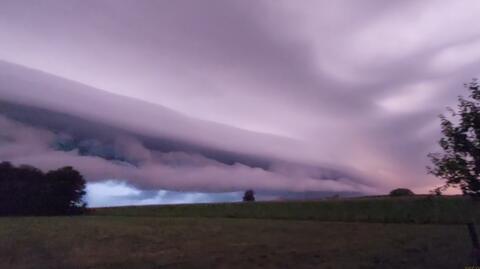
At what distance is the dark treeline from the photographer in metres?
106

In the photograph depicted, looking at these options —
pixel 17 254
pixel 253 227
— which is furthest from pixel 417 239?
pixel 17 254

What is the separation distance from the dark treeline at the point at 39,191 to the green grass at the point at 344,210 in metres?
9.07

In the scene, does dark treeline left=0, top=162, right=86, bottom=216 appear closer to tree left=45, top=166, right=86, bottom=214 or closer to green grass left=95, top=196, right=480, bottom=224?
tree left=45, top=166, right=86, bottom=214

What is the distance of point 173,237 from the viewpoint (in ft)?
187

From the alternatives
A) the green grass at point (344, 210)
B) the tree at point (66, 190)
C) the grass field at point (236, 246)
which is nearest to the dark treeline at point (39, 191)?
the tree at point (66, 190)

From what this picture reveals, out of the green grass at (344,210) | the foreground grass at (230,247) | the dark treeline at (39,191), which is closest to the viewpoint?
the foreground grass at (230,247)

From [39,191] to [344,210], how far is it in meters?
66.9

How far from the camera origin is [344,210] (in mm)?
95375

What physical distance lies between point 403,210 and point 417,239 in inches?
1391

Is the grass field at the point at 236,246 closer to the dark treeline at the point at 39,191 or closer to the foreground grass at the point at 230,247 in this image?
the foreground grass at the point at 230,247

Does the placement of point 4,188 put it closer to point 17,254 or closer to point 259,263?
point 17,254

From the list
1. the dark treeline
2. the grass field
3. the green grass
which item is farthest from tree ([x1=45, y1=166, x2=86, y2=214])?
the grass field

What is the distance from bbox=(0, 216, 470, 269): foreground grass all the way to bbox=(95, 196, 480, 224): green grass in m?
14.0

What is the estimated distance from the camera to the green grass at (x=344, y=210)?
83.2 meters
